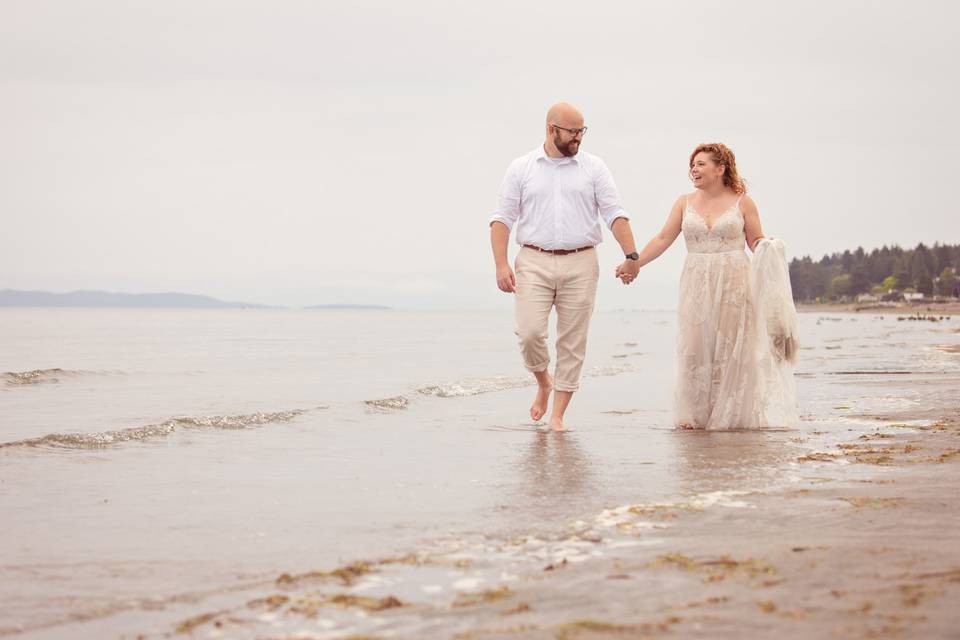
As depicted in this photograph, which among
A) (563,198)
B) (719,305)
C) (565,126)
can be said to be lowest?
(719,305)

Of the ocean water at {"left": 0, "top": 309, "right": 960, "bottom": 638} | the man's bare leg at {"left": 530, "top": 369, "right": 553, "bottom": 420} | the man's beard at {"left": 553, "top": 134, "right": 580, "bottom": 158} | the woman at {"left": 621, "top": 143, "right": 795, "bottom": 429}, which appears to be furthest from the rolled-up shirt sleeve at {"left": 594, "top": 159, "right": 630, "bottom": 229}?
the ocean water at {"left": 0, "top": 309, "right": 960, "bottom": 638}

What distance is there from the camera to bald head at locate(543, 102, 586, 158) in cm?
848

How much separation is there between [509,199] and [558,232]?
20.7 inches

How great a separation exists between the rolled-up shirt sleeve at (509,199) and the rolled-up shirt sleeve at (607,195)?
64cm

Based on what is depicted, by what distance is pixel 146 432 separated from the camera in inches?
358

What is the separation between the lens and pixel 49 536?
472cm

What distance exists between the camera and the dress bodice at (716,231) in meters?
9.05

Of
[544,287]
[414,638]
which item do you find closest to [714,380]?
[544,287]

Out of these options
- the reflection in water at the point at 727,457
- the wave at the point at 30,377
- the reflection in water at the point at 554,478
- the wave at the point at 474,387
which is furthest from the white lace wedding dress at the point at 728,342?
the wave at the point at 30,377

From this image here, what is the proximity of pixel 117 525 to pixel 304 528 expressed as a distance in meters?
0.89

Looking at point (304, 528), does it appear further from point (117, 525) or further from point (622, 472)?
point (622, 472)

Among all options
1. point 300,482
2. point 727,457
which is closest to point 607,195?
point 727,457

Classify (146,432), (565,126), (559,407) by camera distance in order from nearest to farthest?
(565,126), (559,407), (146,432)

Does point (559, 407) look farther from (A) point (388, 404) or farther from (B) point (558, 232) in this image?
(A) point (388, 404)
